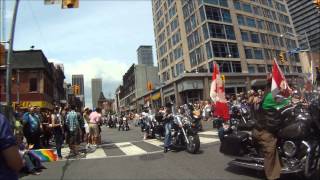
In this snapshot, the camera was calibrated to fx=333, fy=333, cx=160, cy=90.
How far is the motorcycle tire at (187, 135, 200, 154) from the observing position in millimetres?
9367

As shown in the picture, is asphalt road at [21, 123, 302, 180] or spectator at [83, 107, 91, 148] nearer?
asphalt road at [21, 123, 302, 180]

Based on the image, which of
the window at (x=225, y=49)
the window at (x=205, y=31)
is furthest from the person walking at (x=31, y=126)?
the window at (x=205, y=31)

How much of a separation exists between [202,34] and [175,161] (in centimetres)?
4423

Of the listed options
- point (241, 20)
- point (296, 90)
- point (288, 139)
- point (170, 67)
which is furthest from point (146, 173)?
point (170, 67)

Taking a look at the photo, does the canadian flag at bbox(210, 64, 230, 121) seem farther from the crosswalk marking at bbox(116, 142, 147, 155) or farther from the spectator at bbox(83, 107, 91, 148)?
the spectator at bbox(83, 107, 91, 148)

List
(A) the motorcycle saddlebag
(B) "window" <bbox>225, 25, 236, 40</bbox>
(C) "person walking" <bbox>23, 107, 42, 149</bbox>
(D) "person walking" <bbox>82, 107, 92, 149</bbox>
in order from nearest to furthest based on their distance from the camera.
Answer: (A) the motorcycle saddlebag, (C) "person walking" <bbox>23, 107, 42, 149</bbox>, (D) "person walking" <bbox>82, 107, 92, 149</bbox>, (B) "window" <bbox>225, 25, 236, 40</bbox>

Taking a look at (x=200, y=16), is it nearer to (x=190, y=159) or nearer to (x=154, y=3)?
(x=154, y=3)

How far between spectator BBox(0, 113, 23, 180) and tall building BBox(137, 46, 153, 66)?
358 ft

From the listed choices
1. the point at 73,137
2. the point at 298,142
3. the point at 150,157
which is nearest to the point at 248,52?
the point at 73,137

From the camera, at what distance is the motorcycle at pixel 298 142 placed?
16.5ft

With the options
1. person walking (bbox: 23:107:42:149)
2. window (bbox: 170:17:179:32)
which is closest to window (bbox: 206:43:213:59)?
window (bbox: 170:17:179:32)

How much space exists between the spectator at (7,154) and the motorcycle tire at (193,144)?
22.9 feet

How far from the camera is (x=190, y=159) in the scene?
340 inches

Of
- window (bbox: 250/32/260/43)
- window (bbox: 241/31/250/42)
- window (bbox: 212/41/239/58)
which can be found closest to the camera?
→ window (bbox: 212/41/239/58)
